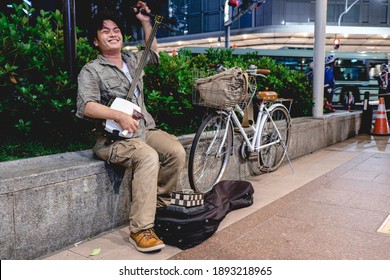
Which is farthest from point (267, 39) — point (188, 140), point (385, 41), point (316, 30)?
point (188, 140)

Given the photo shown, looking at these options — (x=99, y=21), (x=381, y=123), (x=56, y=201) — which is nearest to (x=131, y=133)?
(x=56, y=201)

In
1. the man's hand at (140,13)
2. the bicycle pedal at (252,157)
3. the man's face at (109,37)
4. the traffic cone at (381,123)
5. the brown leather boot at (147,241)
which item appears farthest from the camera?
the traffic cone at (381,123)

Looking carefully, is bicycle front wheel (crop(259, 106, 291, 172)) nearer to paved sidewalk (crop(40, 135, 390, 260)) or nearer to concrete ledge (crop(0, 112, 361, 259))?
paved sidewalk (crop(40, 135, 390, 260))

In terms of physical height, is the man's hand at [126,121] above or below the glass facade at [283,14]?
below

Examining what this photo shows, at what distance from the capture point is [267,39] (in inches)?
1198

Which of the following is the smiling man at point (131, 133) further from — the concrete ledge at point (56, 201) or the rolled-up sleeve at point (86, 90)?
the concrete ledge at point (56, 201)

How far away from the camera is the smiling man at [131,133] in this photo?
3.04 metres

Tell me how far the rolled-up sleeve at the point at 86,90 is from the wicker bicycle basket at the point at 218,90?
3.81ft

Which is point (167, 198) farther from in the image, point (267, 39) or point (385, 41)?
point (385, 41)

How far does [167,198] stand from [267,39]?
94.1 feet

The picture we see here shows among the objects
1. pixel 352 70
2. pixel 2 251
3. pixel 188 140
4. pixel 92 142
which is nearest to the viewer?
pixel 2 251

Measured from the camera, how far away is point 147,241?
298 cm

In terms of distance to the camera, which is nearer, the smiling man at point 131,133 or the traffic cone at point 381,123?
the smiling man at point 131,133

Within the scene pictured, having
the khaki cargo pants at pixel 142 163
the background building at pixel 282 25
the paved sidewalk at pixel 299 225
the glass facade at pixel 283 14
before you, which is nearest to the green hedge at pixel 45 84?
the khaki cargo pants at pixel 142 163
